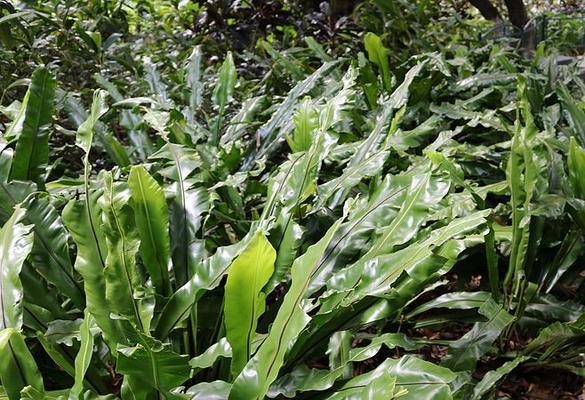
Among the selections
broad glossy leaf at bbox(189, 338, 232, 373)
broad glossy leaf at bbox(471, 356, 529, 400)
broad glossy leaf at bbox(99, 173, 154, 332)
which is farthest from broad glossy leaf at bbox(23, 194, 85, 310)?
broad glossy leaf at bbox(471, 356, 529, 400)

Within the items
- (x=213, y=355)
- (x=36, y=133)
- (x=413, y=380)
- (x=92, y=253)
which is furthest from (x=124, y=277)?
(x=36, y=133)

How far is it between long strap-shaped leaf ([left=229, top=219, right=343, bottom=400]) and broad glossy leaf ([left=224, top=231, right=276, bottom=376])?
0.19 feet

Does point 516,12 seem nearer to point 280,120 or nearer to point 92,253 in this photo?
point 280,120

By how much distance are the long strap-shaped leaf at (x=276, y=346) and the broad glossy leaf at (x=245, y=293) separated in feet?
0.19

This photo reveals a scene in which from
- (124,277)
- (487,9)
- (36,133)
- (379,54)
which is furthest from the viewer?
(487,9)

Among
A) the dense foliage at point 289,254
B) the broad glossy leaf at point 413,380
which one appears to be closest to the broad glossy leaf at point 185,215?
the dense foliage at point 289,254

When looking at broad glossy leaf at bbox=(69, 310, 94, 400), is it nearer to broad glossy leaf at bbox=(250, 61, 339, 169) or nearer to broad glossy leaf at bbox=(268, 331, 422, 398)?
broad glossy leaf at bbox=(268, 331, 422, 398)

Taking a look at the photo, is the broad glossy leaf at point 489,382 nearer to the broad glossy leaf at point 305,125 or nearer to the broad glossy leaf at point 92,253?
the broad glossy leaf at point 92,253

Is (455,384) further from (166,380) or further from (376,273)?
(166,380)

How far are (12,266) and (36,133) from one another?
0.61 m

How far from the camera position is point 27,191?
4.60ft

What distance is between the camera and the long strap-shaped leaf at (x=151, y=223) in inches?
49.7

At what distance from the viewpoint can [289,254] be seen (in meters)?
1.24

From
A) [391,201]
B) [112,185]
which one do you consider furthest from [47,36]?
[391,201]
